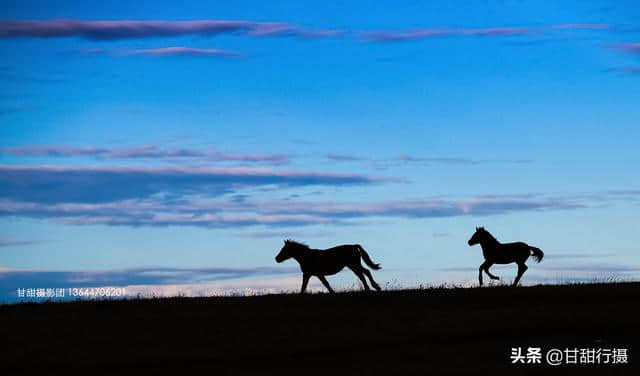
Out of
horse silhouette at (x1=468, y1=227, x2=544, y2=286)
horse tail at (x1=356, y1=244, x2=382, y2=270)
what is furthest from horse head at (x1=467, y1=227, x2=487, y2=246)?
horse tail at (x1=356, y1=244, x2=382, y2=270)

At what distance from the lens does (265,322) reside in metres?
25.2

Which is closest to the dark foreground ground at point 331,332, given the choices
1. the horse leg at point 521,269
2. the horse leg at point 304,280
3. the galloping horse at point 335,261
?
the horse leg at point 304,280

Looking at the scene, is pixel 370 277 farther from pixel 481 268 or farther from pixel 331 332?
pixel 331 332

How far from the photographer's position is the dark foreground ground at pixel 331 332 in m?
20.6

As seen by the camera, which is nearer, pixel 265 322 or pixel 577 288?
pixel 265 322

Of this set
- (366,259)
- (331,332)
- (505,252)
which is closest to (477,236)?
(505,252)

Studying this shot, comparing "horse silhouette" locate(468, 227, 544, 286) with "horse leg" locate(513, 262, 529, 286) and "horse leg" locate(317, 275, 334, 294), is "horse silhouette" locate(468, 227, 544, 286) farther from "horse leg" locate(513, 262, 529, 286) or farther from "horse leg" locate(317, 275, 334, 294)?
"horse leg" locate(317, 275, 334, 294)

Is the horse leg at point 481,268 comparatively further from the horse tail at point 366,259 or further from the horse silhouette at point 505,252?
the horse tail at point 366,259

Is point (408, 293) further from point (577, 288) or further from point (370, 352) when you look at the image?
point (370, 352)

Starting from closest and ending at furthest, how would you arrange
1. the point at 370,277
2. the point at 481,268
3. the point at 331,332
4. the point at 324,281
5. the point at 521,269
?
the point at 331,332 < the point at 324,281 < the point at 370,277 < the point at 481,268 < the point at 521,269

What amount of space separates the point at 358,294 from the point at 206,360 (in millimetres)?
8770

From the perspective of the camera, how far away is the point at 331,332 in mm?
23500

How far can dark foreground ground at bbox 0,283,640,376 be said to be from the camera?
20594 mm

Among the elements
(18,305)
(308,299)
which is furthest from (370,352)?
(18,305)
